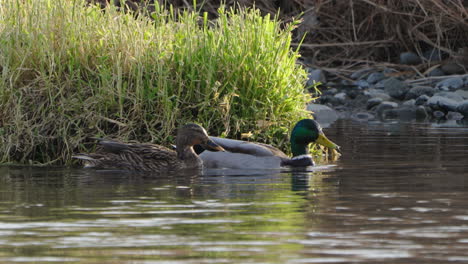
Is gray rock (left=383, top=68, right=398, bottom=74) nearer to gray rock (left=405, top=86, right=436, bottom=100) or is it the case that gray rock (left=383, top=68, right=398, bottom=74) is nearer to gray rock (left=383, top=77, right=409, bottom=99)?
gray rock (left=383, top=77, right=409, bottom=99)

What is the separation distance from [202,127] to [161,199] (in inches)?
116

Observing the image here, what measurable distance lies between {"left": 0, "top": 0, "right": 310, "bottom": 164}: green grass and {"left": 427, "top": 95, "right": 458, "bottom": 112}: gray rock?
8935 millimetres

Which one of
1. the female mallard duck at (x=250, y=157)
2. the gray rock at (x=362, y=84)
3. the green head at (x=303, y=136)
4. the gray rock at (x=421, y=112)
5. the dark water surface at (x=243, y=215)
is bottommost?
the dark water surface at (x=243, y=215)

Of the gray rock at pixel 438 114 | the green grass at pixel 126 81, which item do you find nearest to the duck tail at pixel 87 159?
the green grass at pixel 126 81

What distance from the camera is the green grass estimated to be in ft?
36.8

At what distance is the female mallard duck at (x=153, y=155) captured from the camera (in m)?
10.6

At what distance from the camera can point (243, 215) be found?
7207mm

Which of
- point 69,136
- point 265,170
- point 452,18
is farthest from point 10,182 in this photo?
point 452,18

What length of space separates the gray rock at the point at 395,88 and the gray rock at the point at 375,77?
0.99 metres

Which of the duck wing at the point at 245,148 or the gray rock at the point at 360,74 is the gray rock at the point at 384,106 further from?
the duck wing at the point at 245,148

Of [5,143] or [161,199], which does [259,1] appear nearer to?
[5,143]

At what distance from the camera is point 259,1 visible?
24.1 m

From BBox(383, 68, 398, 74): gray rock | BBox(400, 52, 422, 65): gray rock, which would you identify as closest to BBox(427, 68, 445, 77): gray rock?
BBox(400, 52, 422, 65): gray rock

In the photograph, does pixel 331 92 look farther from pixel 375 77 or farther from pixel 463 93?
pixel 463 93
